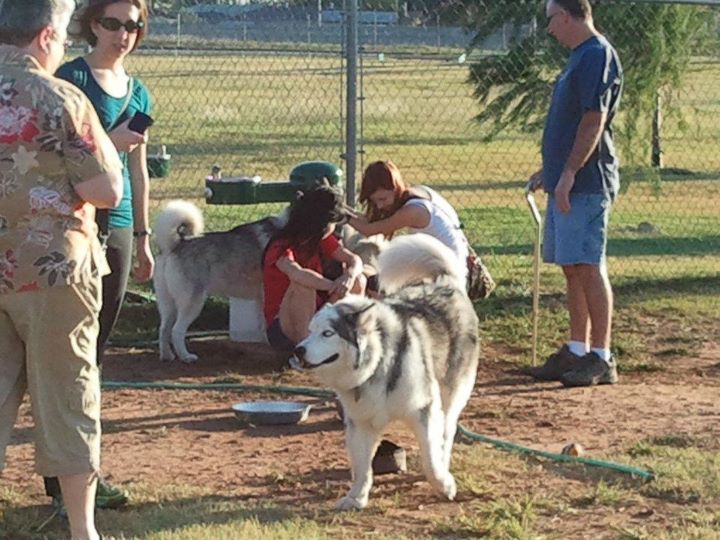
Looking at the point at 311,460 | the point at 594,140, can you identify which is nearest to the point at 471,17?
the point at 594,140

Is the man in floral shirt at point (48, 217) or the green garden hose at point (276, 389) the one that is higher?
the man in floral shirt at point (48, 217)

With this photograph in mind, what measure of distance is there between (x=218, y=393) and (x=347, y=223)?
1165 millimetres

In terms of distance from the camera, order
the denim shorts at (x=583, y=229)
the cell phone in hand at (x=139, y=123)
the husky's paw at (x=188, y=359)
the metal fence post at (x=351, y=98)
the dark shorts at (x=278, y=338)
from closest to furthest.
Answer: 1. the cell phone in hand at (x=139, y=123)
2. the dark shorts at (x=278, y=338)
3. the denim shorts at (x=583, y=229)
4. the husky's paw at (x=188, y=359)
5. the metal fence post at (x=351, y=98)

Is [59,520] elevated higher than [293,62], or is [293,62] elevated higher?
[293,62]

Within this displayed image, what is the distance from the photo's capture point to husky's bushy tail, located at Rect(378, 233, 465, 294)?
20.1 ft

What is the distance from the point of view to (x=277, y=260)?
7008mm

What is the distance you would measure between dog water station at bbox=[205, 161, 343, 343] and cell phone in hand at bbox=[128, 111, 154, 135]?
11.6 feet

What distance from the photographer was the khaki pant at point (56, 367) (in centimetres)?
422

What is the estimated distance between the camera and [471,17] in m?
11.5

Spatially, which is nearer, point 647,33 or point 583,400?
point 583,400

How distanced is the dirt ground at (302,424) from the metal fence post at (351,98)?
137 centimetres

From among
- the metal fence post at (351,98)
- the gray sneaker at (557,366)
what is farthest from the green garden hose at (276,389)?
the metal fence post at (351,98)

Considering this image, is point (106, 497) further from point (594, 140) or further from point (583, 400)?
point (594, 140)

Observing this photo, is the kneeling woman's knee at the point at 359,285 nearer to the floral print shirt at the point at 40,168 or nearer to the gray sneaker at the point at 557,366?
the gray sneaker at the point at 557,366
